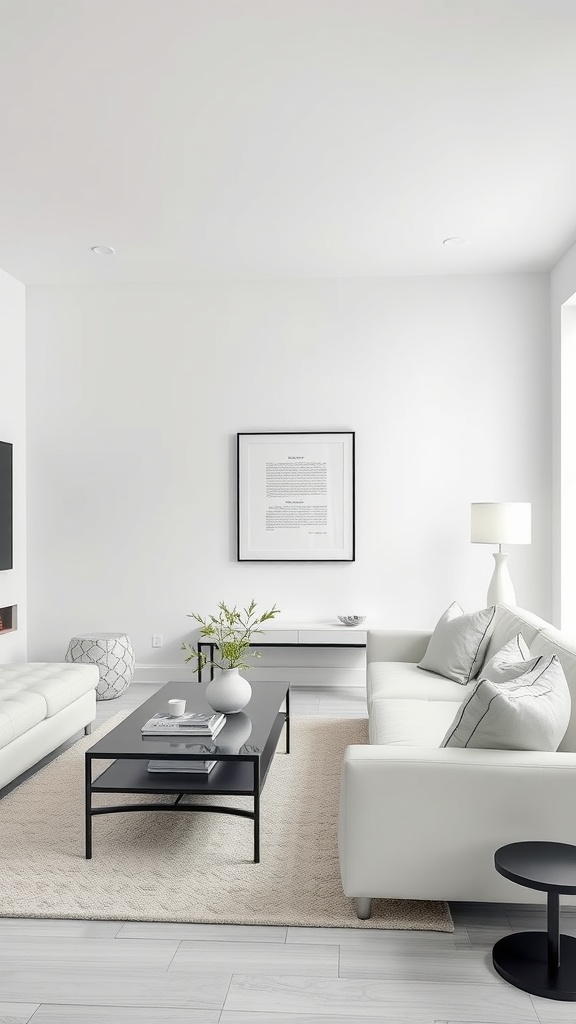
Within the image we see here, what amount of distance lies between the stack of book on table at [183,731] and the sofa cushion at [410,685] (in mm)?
989

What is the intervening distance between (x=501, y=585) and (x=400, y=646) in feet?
3.32

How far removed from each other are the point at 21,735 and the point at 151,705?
575mm

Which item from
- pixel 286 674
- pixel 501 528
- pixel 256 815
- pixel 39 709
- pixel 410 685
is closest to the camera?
pixel 256 815

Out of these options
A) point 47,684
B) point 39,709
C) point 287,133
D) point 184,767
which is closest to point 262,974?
point 184,767

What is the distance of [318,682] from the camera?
6082 mm

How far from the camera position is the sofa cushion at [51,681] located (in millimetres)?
4016

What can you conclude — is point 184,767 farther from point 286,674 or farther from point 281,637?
point 286,674

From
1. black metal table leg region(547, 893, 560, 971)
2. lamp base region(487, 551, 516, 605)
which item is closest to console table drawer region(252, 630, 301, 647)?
lamp base region(487, 551, 516, 605)

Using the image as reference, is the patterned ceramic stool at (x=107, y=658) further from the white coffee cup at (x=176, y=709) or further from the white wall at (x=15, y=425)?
the white coffee cup at (x=176, y=709)

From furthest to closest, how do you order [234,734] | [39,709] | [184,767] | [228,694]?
[39,709] → [228,694] → [234,734] → [184,767]

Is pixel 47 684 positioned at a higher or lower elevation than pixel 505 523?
lower

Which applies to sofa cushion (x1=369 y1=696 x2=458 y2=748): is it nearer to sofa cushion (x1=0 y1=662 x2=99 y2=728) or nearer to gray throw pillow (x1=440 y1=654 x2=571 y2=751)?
gray throw pillow (x1=440 y1=654 x2=571 y2=751)

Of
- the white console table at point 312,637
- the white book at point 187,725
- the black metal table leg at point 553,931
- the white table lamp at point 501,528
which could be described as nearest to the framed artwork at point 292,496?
the white console table at point 312,637

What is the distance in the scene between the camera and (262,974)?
2.23 meters
